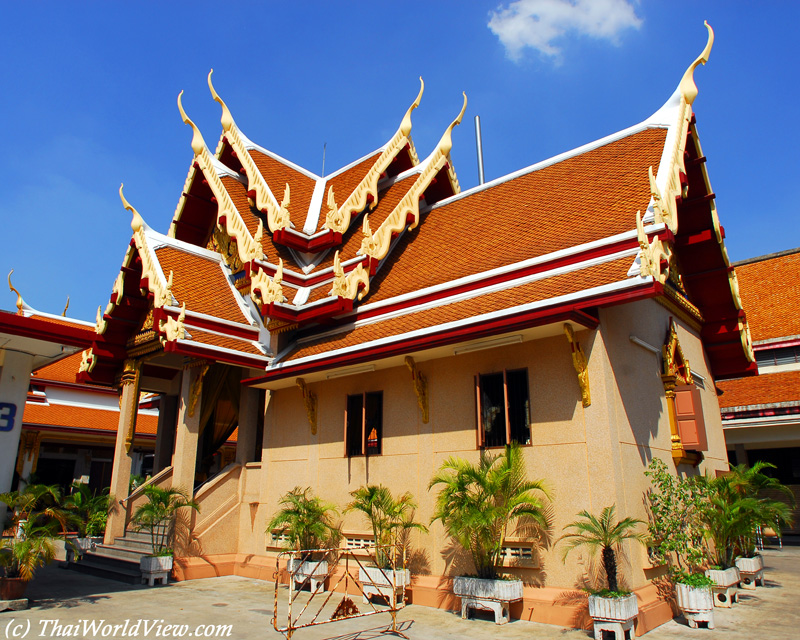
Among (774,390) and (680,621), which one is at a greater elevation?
(774,390)

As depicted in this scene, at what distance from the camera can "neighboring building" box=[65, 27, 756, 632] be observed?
7.70m

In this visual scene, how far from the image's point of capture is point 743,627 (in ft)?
23.4

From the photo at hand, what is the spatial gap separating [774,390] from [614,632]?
14.1m

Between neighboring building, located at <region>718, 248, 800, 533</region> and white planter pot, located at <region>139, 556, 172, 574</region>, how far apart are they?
49.0 ft

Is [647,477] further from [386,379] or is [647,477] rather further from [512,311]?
[386,379]

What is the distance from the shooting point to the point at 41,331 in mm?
9805

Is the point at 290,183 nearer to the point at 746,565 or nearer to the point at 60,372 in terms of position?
the point at 60,372

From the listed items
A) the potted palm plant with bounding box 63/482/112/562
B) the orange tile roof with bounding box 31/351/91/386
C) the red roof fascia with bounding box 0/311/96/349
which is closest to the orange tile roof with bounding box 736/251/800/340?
the red roof fascia with bounding box 0/311/96/349

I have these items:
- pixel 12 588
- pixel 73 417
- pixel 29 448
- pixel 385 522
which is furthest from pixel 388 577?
pixel 73 417

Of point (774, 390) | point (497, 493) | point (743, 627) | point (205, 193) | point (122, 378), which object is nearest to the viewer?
point (743, 627)

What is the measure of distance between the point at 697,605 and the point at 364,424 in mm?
5096

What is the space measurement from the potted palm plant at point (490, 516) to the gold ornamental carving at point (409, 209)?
4882 millimetres

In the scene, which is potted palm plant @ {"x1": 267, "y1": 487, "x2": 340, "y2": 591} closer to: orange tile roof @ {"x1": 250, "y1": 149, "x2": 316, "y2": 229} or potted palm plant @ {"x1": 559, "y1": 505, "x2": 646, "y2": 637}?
potted palm plant @ {"x1": 559, "y1": 505, "x2": 646, "y2": 637}

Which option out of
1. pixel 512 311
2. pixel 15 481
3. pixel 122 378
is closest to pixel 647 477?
pixel 512 311
